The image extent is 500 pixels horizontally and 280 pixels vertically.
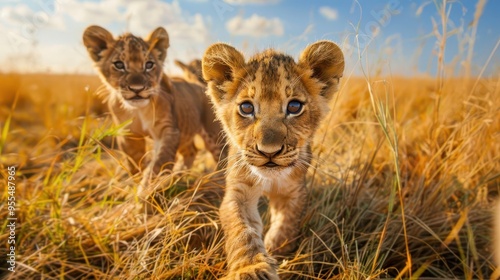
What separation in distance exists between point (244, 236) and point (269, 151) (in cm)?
61

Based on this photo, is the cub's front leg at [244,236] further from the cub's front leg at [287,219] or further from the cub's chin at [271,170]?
the cub's chin at [271,170]

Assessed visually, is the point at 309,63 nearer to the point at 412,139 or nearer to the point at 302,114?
the point at 302,114

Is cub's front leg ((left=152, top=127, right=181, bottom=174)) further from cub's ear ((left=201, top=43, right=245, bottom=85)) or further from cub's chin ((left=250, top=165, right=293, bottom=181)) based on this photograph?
cub's chin ((left=250, top=165, right=293, bottom=181))

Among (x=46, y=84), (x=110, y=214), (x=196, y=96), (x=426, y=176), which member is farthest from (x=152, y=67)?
(x=46, y=84)

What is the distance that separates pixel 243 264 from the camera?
3.00 m

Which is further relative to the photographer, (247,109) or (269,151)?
(247,109)

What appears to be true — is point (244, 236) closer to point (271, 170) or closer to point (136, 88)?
point (271, 170)

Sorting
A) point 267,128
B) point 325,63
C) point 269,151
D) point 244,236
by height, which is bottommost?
point 244,236

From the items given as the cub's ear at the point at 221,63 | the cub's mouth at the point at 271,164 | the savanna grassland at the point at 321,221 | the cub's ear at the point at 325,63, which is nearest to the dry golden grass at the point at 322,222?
the savanna grassland at the point at 321,221

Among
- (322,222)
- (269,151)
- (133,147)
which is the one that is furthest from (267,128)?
(133,147)

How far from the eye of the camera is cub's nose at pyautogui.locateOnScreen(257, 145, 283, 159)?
3111 mm

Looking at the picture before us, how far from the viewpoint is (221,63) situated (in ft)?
12.6

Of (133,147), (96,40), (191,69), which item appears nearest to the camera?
(96,40)

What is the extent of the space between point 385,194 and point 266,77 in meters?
2.24
